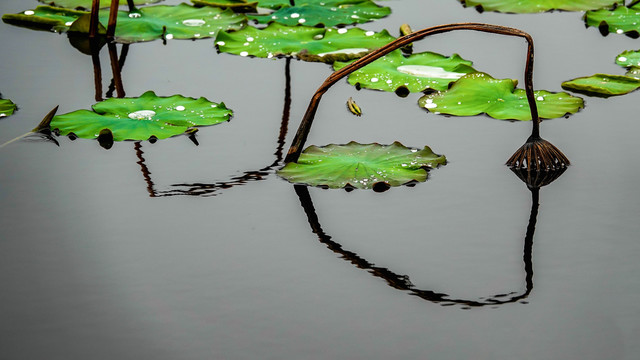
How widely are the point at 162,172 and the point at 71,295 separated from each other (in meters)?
0.75

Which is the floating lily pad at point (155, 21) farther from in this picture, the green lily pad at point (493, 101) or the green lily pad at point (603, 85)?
the green lily pad at point (603, 85)

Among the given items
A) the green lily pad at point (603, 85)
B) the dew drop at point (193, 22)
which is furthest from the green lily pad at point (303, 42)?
the green lily pad at point (603, 85)

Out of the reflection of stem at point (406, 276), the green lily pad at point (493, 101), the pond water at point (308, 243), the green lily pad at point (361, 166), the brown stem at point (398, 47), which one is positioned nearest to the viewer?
the pond water at point (308, 243)

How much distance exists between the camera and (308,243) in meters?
2.36

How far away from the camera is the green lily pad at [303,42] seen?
380 cm

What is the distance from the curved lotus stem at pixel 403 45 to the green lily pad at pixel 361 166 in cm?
7

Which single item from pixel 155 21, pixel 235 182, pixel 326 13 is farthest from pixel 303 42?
pixel 235 182

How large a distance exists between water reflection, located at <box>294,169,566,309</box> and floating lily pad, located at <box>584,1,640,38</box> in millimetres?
1638

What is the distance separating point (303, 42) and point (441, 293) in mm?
2057

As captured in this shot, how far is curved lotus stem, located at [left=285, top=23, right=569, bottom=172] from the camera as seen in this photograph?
2.50 metres

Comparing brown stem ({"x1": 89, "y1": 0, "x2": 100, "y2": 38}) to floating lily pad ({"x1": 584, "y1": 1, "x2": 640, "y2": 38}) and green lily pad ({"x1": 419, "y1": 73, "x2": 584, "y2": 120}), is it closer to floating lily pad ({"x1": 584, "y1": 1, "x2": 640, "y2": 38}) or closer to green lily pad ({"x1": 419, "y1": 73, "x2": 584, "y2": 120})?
green lily pad ({"x1": 419, "y1": 73, "x2": 584, "y2": 120})

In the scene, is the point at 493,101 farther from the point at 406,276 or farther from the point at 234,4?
the point at 234,4

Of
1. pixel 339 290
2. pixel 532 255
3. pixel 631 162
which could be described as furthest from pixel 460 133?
pixel 339 290

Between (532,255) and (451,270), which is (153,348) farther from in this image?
(532,255)
